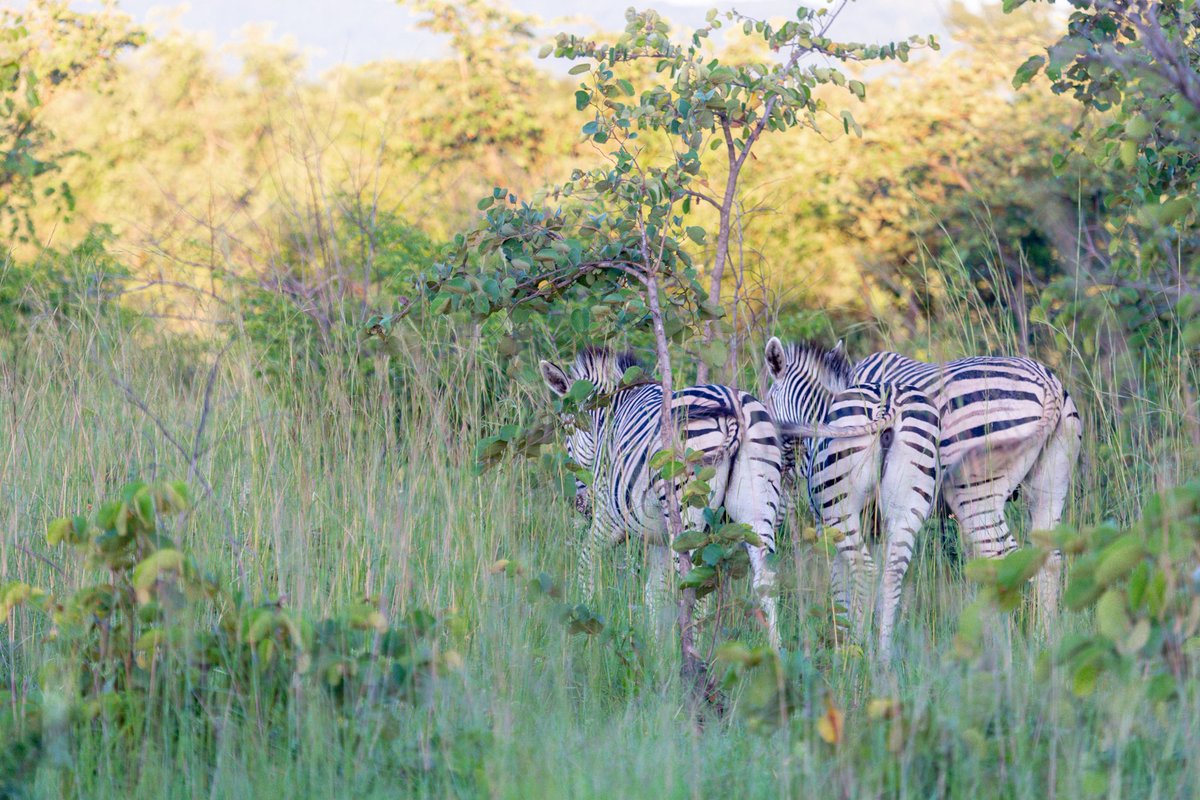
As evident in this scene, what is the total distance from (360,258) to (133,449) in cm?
294

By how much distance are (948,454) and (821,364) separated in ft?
2.22

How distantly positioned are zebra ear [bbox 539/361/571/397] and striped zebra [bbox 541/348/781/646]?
61 mm

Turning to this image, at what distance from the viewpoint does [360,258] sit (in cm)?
714

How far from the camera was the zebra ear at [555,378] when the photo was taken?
15.4 feet

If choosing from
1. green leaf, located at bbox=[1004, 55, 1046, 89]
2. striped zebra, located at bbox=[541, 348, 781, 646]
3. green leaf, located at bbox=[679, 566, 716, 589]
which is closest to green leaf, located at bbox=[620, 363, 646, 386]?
striped zebra, located at bbox=[541, 348, 781, 646]

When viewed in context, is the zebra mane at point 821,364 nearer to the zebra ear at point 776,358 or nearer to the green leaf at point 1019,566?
the zebra ear at point 776,358

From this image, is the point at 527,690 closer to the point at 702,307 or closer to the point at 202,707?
the point at 202,707

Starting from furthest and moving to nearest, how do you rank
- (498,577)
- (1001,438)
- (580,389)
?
(1001,438) < (498,577) < (580,389)

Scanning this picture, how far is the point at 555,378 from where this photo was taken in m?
4.84

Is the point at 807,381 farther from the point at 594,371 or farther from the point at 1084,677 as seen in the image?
the point at 1084,677

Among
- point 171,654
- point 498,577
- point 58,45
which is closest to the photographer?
point 171,654

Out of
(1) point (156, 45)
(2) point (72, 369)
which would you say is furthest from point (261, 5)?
(2) point (72, 369)

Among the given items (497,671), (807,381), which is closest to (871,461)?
(807,381)

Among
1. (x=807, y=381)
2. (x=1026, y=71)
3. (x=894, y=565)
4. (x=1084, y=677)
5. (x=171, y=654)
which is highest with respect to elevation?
(x=1026, y=71)
